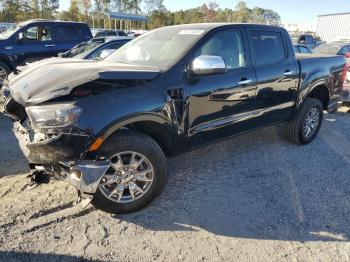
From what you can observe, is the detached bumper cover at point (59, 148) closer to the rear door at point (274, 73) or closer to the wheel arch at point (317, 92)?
the rear door at point (274, 73)

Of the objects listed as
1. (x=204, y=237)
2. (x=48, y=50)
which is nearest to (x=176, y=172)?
(x=204, y=237)

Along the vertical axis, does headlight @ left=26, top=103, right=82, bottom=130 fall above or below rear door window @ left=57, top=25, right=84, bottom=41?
below

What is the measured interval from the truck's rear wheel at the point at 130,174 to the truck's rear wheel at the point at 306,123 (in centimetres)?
277

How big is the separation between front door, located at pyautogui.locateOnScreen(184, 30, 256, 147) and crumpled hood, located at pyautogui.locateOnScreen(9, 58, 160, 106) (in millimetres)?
596

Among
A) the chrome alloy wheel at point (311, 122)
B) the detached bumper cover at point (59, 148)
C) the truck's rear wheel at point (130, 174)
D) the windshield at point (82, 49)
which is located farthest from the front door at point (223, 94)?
the windshield at point (82, 49)

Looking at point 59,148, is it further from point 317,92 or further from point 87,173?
point 317,92

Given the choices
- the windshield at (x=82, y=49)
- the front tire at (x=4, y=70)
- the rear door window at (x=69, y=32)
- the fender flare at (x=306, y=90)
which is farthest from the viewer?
the rear door window at (x=69, y=32)

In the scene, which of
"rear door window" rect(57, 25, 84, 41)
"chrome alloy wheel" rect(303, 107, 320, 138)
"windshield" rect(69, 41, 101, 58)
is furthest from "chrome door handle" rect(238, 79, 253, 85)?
"rear door window" rect(57, 25, 84, 41)

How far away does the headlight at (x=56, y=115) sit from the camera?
113 inches

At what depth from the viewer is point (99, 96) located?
9.98ft

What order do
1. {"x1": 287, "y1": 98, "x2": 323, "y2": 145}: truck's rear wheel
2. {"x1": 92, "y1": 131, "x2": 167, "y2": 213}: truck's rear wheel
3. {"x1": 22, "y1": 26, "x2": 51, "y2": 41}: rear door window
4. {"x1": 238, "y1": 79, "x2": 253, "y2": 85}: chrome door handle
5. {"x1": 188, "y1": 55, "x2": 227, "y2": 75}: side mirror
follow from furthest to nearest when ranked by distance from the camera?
{"x1": 22, "y1": 26, "x2": 51, "y2": 41}: rear door window < {"x1": 287, "y1": 98, "x2": 323, "y2": 145}: truck's rear wheel < {"x1": 238, "y1": 79, "x2": 253, "y2": 85}: chrome door handle < {"x1": 188, "y1": 55, "x2": 227, "y2": 75}: side mirror < {"x1": 92, "y1": 131, "x2": 167, "y2": 213}: truck's rear wheel

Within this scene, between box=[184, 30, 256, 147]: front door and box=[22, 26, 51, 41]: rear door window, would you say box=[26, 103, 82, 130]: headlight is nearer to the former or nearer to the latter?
box=[184, 30, 256, 147]: front door

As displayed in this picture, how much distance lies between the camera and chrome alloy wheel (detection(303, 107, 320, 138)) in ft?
18.5

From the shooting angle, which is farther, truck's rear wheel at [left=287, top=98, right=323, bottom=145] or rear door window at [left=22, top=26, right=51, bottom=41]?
rear door window at [left=22, top=26, right=51, bottom=41]
